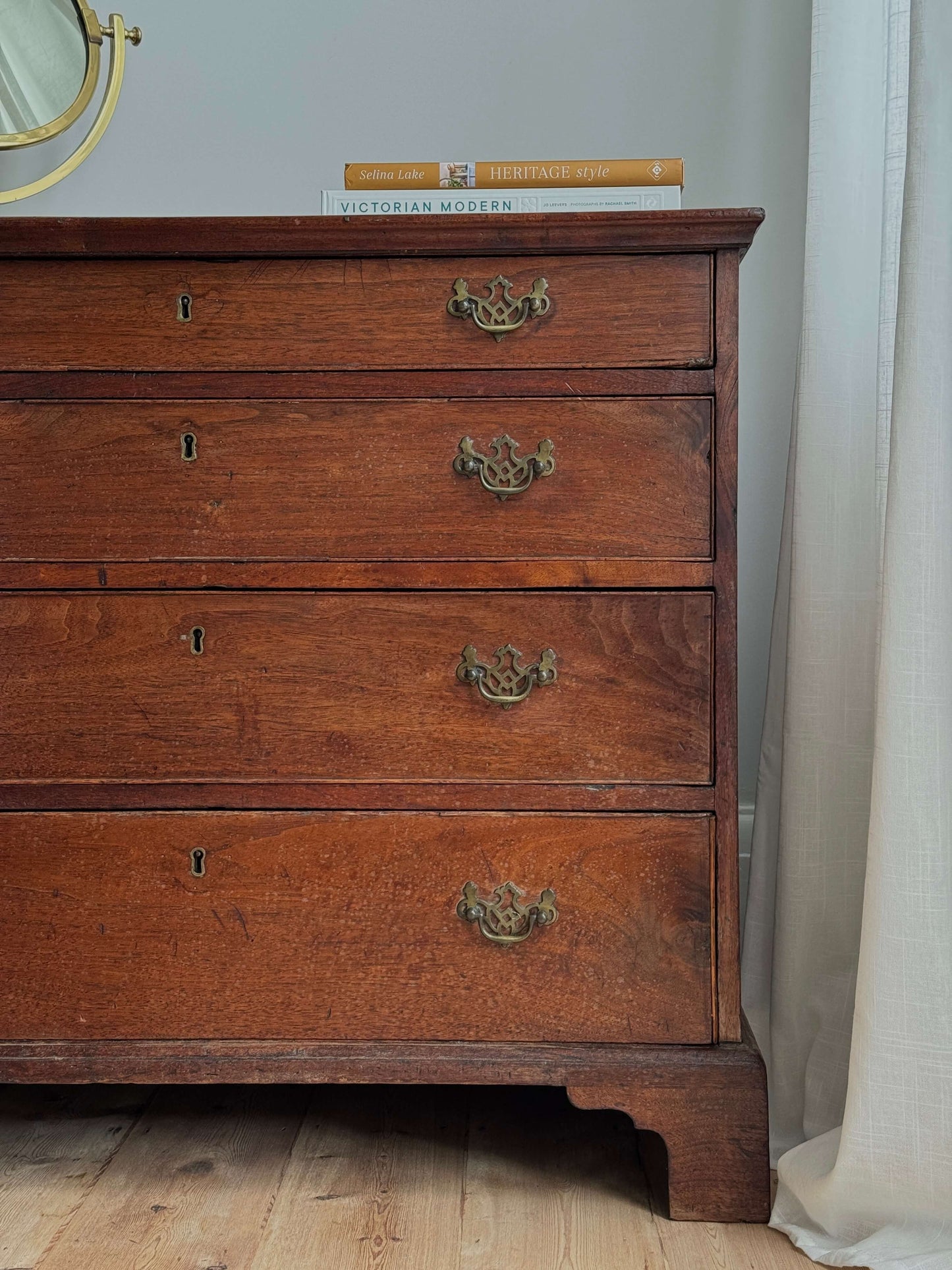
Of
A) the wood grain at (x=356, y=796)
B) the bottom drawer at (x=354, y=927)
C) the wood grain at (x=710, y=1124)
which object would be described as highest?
the wood grain at (x=356, y=796)

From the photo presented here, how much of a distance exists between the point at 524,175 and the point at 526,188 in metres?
0.02

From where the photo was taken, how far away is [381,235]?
3.41ft

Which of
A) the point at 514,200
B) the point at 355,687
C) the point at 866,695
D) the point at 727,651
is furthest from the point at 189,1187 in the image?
the point at 514,200

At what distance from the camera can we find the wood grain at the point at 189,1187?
1020 millimetres

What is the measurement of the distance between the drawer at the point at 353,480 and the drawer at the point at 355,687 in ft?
0.17

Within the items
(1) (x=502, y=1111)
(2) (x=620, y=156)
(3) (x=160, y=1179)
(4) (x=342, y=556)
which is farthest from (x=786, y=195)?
(3) (x=160, y=1179)

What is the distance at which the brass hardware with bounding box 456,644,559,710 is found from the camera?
1.06 metres

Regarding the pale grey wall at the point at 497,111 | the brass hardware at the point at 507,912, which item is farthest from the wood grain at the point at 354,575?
the pale grey wall at the point at 497,111

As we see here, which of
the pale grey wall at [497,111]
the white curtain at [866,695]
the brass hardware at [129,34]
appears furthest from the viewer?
the pale grey wall at [497,111]

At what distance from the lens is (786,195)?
5.05ft

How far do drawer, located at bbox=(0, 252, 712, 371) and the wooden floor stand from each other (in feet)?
2.77

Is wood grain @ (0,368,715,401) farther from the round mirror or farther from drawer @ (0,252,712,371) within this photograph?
the round mirror

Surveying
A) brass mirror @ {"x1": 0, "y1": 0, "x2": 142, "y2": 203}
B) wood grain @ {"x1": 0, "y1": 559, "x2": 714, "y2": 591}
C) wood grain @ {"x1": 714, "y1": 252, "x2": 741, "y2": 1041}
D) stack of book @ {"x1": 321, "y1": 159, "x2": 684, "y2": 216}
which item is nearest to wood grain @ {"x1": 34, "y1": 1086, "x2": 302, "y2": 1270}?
wood grain @ {"x1": 714, "y1": 252, "x2": 741, "y2": 1041}

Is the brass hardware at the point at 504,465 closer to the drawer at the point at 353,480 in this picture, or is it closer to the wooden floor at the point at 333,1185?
the drawer at the point at 353,480
